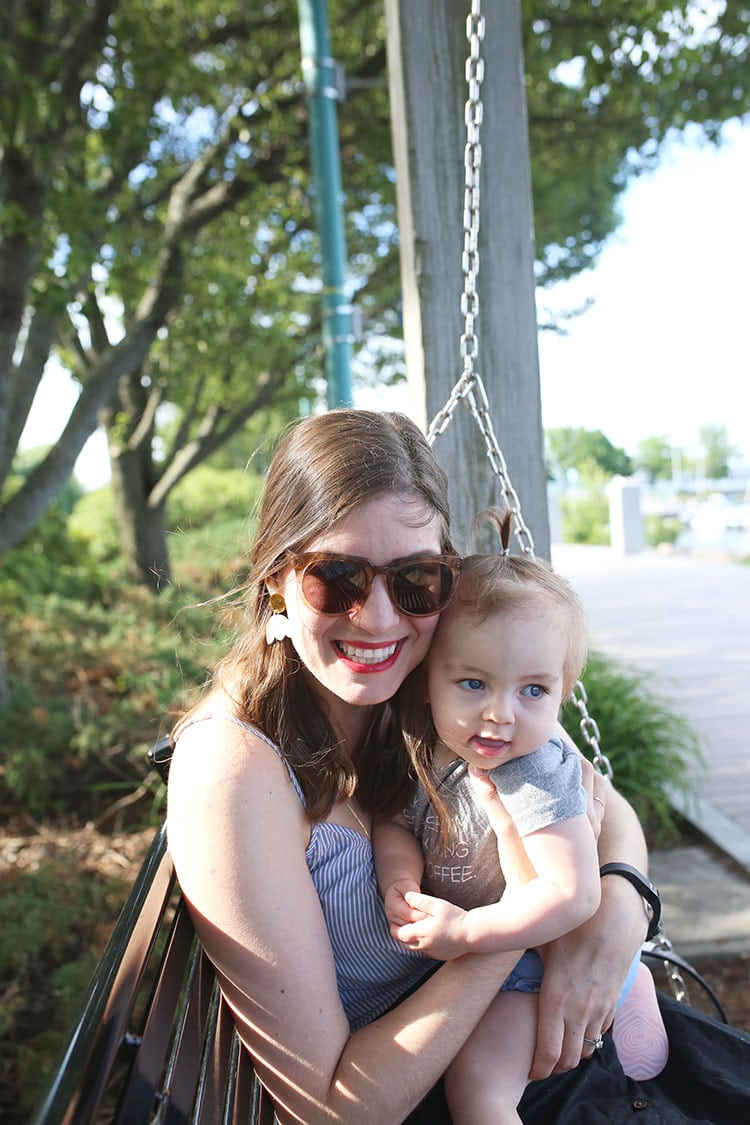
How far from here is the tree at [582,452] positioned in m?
5.58

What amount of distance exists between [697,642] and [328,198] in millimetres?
5694

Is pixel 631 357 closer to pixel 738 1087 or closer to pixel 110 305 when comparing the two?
pixel 110 305

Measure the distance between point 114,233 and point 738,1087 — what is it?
599 centimetres

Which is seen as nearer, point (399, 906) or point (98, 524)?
point (399, 906)

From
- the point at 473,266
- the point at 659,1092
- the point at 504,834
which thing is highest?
the point at 473,266

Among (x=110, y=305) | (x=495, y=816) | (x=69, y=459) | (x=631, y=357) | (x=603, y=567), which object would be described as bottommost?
(x=603, y=567)

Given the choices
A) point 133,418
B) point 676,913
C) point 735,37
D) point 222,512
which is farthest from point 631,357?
point 222,512

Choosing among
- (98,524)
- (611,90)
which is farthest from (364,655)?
(98,524)

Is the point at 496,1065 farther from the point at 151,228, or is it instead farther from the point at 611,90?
the point at 151,228

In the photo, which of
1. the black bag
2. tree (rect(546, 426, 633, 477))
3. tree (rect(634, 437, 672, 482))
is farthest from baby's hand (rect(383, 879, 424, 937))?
tree (rect(634, 437, 672, 482))

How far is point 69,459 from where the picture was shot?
600 cm

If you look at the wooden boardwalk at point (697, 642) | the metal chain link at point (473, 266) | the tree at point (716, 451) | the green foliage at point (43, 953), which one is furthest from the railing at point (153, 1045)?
the tree at point (716, 451)

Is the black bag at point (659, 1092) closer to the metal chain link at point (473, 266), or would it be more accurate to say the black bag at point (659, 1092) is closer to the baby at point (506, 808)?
the baby at point (506, 808)

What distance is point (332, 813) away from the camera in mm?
1641
